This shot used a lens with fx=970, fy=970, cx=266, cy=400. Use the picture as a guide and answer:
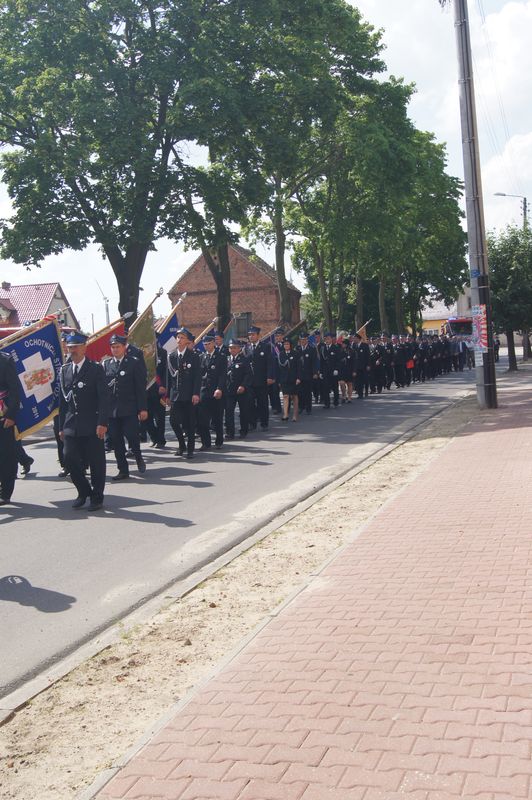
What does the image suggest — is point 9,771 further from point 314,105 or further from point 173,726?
point 314,105

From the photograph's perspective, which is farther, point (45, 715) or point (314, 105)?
point (314, 105)

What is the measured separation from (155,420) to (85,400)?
227 inches

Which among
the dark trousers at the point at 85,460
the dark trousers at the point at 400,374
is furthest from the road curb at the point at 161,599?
the dark trousers at the point at 400,374

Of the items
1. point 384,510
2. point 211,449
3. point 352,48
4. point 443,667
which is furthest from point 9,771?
point 352,48

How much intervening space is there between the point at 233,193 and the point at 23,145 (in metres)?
5.53

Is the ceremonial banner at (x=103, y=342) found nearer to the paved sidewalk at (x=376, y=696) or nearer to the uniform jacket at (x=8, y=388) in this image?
the uniform jacket at (x=8, y=388)

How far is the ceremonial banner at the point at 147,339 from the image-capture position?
49.9 ft

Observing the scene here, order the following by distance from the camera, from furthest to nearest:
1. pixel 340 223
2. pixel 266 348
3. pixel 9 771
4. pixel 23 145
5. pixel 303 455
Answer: pixel 340 223, pixel 23 145, pixel 266 348, pixel 303 455, pixel 9 771

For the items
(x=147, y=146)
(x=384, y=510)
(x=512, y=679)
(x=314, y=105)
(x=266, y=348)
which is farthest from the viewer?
(x=314, y=105)

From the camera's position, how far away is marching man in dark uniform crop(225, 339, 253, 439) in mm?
16688

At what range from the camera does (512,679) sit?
430 centimetres

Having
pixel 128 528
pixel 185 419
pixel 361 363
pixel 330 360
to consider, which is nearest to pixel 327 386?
pixel 330 360

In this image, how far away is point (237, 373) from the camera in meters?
16.8

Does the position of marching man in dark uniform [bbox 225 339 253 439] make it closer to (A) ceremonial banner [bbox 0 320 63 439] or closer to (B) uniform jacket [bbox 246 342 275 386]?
(B) uniform jacket [bbox 246 342 275 386]
